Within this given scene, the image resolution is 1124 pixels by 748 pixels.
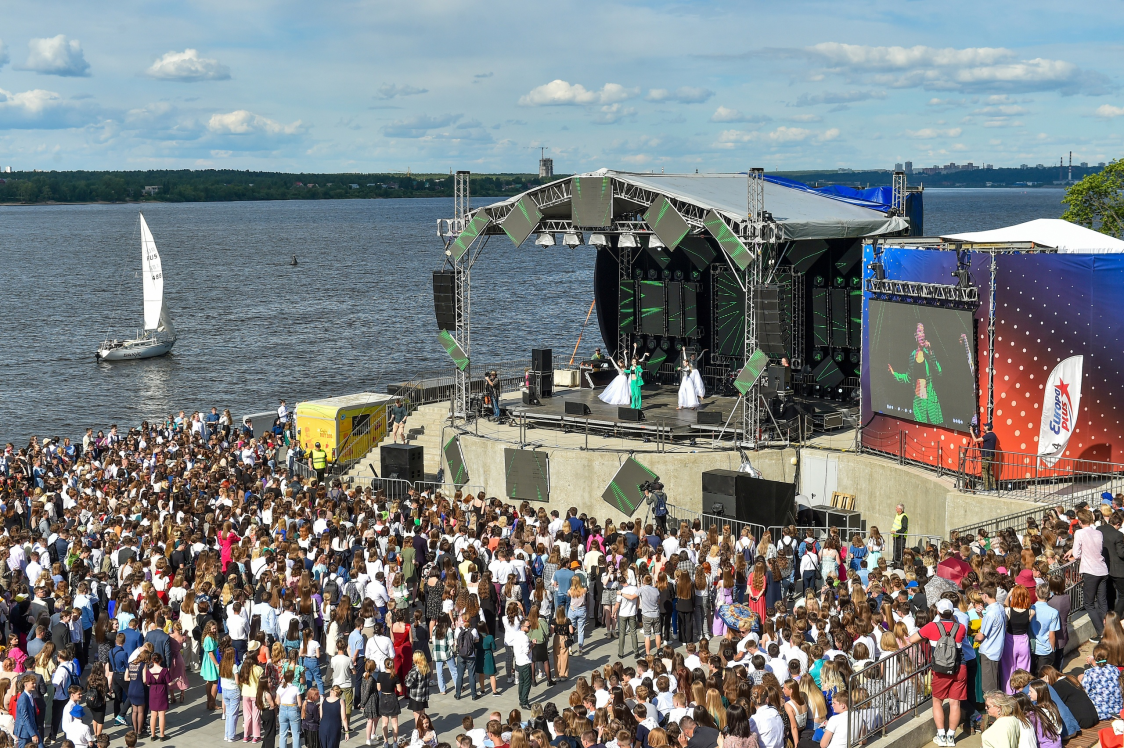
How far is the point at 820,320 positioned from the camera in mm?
29594

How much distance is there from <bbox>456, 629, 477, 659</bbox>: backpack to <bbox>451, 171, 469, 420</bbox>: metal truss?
14.3m

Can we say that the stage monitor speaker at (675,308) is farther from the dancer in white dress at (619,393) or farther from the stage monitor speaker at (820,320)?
the dancer in white dress at (619,393)

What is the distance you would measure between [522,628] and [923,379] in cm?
1172

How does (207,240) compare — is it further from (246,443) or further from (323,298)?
(246,443)

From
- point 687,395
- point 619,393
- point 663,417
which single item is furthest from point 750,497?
point 619,393

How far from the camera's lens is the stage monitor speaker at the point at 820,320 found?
2947 cm

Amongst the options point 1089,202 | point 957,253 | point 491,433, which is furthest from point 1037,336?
point 1089,202

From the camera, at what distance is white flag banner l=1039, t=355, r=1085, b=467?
2044 centimetres

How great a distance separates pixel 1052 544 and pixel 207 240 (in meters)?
171

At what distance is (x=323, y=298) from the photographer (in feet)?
304

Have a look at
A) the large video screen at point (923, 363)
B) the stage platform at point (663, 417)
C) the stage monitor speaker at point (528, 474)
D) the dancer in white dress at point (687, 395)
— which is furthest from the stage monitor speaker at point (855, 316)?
the stage monitor speaker at point (528, 474)

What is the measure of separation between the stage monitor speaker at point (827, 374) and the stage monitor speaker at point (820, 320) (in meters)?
0.52

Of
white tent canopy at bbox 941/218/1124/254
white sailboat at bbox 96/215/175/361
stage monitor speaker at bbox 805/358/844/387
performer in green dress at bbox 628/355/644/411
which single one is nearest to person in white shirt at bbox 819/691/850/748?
white tent canopy at bbox 941/218/1124/254

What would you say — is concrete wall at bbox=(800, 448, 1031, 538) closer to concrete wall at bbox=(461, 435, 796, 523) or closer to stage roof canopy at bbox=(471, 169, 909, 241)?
concrete wall at bbox=(461, 435, 796, 523)
